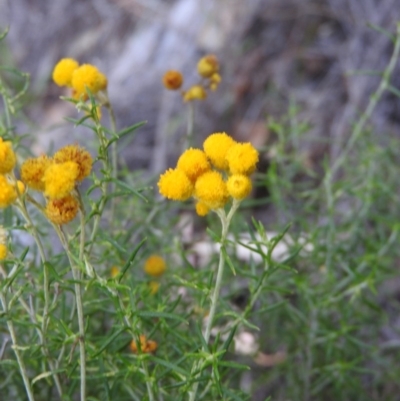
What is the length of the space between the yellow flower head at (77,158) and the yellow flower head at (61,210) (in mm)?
41

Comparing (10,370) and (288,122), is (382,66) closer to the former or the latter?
(288,122)

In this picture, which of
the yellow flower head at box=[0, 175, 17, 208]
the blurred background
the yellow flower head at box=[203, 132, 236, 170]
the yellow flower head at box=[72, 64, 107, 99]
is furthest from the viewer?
the blurred background

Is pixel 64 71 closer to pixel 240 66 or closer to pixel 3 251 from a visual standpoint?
pixel 3 251

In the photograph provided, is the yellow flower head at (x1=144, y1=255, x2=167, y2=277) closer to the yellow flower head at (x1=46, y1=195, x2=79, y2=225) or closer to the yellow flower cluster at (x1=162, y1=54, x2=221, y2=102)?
the yellow flower cluster at (x1=162, y1=54, x2=221, y2=102)

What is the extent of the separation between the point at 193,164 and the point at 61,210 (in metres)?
0.23

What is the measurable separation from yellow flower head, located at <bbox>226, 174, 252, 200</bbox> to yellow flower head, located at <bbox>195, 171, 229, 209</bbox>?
0.01 metres

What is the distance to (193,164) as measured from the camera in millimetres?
1163

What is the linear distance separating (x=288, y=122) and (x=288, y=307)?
1.72 m

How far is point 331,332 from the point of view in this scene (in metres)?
1.91

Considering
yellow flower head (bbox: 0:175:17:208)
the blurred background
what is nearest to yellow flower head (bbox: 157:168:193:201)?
yellow flower head (bbox: 0:175:17:208)

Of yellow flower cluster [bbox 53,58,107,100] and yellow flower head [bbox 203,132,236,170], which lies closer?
yellow flower head [bbox 203,132,236,170]

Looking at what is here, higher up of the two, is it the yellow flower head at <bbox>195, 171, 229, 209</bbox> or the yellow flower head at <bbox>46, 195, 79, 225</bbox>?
the yellow flower head at <bbox>195, 171, 229, 209</bbox>

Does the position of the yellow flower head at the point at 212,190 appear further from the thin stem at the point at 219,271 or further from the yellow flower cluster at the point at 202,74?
the yellow flower cluster at the point at 202,74

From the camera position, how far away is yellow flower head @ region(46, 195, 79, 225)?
1104 millimetres
